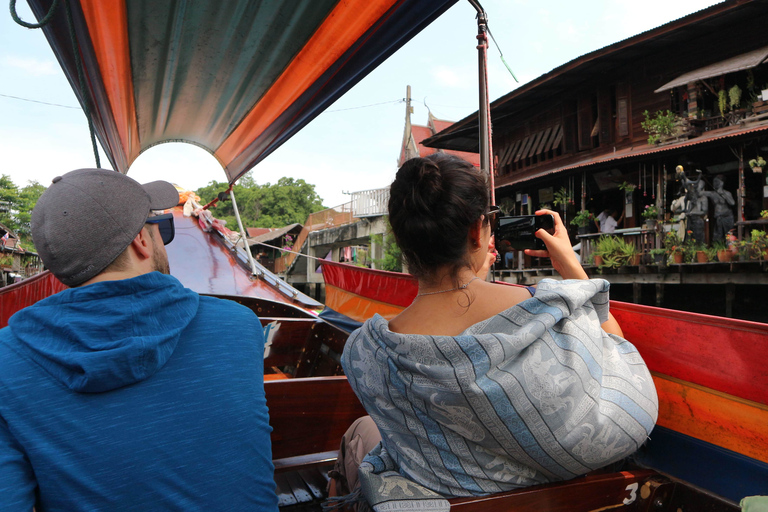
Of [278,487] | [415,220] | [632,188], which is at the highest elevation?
[632,188]

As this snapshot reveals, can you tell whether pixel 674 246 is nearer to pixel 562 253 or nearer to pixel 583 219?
pixel 583 219

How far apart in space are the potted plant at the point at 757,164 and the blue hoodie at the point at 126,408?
9074 mm

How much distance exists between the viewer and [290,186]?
3975 cm

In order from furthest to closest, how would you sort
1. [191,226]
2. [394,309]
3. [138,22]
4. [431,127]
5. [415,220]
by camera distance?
[431,127] → [191,226] → [394,309] → [138,22] → [415,220]

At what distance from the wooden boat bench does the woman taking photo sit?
41mm

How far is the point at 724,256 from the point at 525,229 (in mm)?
7480

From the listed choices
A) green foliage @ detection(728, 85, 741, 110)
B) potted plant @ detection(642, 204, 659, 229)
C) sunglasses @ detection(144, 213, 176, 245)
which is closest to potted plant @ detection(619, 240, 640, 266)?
potted plant @ detection(642, 204, 659, 229)

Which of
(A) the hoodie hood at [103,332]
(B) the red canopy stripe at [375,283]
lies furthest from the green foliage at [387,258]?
(A) the hoodie hood at [103,332]

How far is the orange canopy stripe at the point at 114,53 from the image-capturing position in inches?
75.9

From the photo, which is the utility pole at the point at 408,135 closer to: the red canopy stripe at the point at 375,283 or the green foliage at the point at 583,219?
the green foliage at the point at 583,219

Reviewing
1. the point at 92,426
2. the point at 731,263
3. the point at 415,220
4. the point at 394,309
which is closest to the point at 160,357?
the point at 92,426

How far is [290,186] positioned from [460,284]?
131ft

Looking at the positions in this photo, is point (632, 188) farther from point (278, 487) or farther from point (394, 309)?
point (278, 487)

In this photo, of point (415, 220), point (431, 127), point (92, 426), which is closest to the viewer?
point (92, 426)
